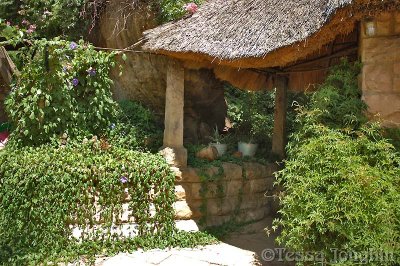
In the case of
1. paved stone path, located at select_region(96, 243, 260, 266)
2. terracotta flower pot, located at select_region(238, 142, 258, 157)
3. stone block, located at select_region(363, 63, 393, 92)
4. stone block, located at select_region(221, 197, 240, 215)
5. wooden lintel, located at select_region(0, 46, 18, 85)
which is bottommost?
paved stone path, located at select_region(96, 243, 260, 266)

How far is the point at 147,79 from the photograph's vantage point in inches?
282

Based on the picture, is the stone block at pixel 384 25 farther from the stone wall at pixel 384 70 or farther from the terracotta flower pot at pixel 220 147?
the terracotta flower pot at pixel 220 147

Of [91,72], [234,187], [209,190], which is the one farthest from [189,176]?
[91,72]

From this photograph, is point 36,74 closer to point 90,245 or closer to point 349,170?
point 90,245

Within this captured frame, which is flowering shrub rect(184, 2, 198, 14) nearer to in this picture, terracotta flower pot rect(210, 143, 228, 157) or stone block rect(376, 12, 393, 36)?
terracotta flower pot rect(210, 143, 228, 157)

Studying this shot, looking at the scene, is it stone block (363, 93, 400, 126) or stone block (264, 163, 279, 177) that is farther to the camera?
stone block (264, 163, 279, 177)

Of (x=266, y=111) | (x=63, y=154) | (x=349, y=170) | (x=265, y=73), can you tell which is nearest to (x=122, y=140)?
(x=63, y=154)

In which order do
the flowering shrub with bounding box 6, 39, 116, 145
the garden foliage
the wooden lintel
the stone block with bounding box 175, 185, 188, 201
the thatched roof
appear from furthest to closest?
the wooden lintel, the stone block with bounding box 175, 185, 188, 201, the flowering shrub with bounding box 6, 39, 116, 145, the thatched roof, the garden foliage

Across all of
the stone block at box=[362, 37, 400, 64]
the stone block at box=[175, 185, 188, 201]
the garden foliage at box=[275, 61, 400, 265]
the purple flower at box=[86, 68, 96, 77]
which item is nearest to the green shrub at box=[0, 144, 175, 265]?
the stone block at box=[175, 185, 188, 201]

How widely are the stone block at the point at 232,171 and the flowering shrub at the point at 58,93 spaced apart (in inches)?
78.5

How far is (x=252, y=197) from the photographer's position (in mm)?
6473

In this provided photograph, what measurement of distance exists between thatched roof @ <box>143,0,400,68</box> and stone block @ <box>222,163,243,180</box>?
1657 millimetres

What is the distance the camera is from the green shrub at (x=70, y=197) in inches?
180

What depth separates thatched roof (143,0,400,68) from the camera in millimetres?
4047
